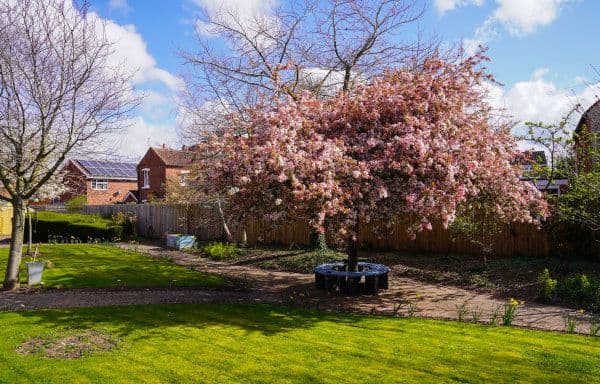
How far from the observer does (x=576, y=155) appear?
11.5 m

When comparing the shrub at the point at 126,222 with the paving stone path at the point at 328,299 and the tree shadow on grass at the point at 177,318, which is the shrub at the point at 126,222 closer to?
the paving stone path at the point at 328,299

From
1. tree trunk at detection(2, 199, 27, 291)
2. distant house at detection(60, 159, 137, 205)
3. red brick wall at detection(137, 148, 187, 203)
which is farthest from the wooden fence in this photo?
distant house at detection(60, 159, 137, 205)

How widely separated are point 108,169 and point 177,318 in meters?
39.0

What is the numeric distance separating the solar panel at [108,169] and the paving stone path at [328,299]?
32.5 metres

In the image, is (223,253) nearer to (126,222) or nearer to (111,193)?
(126,222)

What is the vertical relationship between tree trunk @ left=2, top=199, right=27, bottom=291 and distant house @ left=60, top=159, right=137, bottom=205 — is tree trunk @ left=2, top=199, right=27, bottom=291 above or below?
below

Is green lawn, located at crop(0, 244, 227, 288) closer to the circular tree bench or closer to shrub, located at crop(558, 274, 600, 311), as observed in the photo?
the circular tree bench

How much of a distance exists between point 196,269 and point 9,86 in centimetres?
723

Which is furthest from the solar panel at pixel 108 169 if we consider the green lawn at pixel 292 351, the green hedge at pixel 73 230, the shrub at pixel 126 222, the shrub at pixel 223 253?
the green lawn at pixel 292 351

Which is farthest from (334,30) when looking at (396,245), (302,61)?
(396,245)

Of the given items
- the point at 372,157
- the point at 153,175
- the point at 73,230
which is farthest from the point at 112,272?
the point at 153,175

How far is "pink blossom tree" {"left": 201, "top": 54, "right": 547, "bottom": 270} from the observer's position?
8.05 m

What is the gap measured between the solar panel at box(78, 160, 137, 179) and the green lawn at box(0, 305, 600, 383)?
35.8 m

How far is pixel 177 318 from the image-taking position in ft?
28.3
